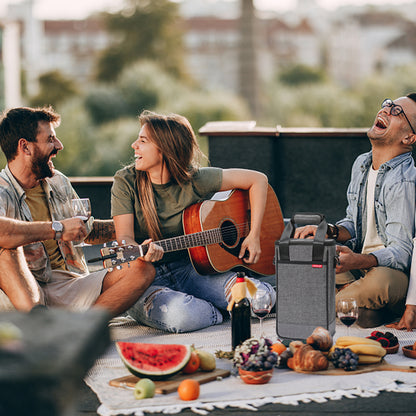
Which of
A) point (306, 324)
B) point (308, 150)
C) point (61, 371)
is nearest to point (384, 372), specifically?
point (306, 324)

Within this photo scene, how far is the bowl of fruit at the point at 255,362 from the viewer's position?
3512 mm

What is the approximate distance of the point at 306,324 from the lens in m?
4.07

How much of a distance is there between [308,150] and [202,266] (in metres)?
3.19

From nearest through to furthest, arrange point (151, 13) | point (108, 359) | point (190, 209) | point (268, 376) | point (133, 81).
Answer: point (268, 376)
point (108, 359)
point (190, 209)
point (133, 81)
point (151, 13)

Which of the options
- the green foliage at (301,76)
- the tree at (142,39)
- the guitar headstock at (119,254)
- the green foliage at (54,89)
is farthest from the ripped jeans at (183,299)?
the tree at (142,39)

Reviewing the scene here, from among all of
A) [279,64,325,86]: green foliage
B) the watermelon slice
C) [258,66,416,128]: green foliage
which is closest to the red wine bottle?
the watermelon slice

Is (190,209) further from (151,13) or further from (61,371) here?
(151,13)

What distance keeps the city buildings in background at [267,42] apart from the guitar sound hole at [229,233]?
53.0 metres

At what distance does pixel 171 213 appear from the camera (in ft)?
15.7

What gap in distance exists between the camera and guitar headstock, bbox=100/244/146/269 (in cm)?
420

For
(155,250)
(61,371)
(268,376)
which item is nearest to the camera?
(61,371)

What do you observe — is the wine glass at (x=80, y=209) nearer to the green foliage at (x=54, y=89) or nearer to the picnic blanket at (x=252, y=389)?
the picnic blanket at (x=252, y=389)

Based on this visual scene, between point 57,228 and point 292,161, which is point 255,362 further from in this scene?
point 292,161

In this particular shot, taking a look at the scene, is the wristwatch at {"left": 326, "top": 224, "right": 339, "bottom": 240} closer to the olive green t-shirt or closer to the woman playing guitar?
the woman playing guitar
